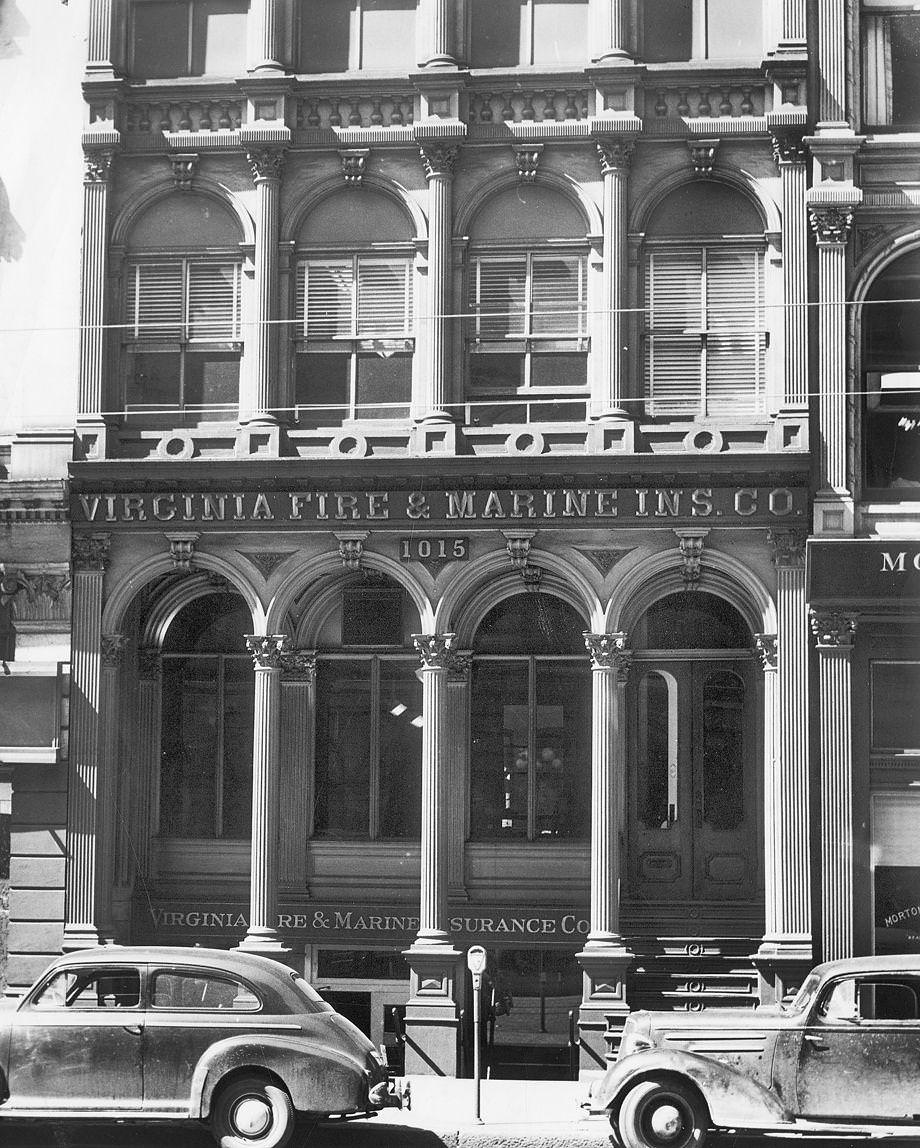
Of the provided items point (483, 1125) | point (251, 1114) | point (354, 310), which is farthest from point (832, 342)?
point (251, 1114)

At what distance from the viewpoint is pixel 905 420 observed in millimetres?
21531

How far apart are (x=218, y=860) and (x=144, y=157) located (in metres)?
9.61

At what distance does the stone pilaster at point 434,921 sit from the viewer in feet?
69.4

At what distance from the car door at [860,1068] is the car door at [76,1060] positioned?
20.6 ft

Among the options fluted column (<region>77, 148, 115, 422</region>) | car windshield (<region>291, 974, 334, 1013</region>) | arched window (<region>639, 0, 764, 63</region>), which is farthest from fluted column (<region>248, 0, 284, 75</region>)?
car windshield (<region>291, 974, 334, 1013</region>)

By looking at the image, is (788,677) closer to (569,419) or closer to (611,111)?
(569,419)

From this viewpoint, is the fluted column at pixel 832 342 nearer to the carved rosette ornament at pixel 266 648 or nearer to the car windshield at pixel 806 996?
the car windshield at pixel 806 996

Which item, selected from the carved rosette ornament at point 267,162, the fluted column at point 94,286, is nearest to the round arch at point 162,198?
the fluted column at point 94,286

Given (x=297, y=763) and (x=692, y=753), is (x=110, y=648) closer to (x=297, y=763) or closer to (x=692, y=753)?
(x=297, y=763)

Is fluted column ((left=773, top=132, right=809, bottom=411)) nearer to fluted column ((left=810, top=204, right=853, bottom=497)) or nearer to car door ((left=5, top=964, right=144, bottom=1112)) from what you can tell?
fluted column ((left=810, top=204, right=853, bottom=497))

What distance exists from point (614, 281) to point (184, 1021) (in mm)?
10941

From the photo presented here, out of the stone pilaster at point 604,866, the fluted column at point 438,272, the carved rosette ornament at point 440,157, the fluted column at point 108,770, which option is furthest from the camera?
the carved rosette ornament at point 440,157

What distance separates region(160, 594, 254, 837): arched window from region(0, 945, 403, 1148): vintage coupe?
290 inches

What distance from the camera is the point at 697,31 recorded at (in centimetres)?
2247
